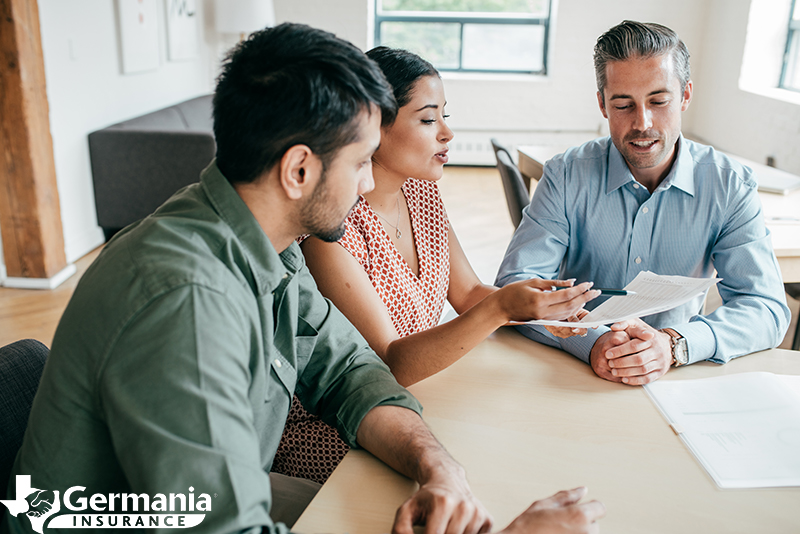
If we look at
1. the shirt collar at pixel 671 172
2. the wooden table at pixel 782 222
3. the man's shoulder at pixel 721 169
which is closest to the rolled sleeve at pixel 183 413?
the shirt collar at pixel 671 172

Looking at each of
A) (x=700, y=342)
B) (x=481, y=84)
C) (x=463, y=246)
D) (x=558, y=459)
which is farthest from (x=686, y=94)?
(x=481, y=84)

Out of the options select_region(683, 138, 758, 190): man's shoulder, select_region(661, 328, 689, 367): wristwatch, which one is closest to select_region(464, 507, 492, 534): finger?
select_region(661, 328, 689, 367): wristwatch

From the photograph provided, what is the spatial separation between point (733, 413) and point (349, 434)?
656 millimetres

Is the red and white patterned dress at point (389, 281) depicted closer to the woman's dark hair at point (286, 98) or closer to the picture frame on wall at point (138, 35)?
the woman's dark hair at point (286, 98)

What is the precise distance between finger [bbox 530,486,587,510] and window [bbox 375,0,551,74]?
5.90 meters

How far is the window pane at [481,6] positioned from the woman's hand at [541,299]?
18.7ft

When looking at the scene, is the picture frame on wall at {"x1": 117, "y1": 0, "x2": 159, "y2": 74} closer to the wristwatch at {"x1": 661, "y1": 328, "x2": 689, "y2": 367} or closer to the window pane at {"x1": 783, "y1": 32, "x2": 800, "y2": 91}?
the wristwatch at {"x1": 661, "y1": 328, "x2": 689, "y2": 367}

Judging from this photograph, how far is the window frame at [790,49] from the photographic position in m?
4.72

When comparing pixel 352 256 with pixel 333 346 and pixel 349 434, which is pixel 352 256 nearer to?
pixel 333 346

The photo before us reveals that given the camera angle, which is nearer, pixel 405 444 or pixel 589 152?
pixel 405 444

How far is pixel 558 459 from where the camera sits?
3.23 feet

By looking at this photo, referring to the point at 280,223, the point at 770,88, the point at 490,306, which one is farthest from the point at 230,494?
the point at 770,88

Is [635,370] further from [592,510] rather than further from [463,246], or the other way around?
[463,246]

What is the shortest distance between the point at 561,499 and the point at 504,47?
611 cm
